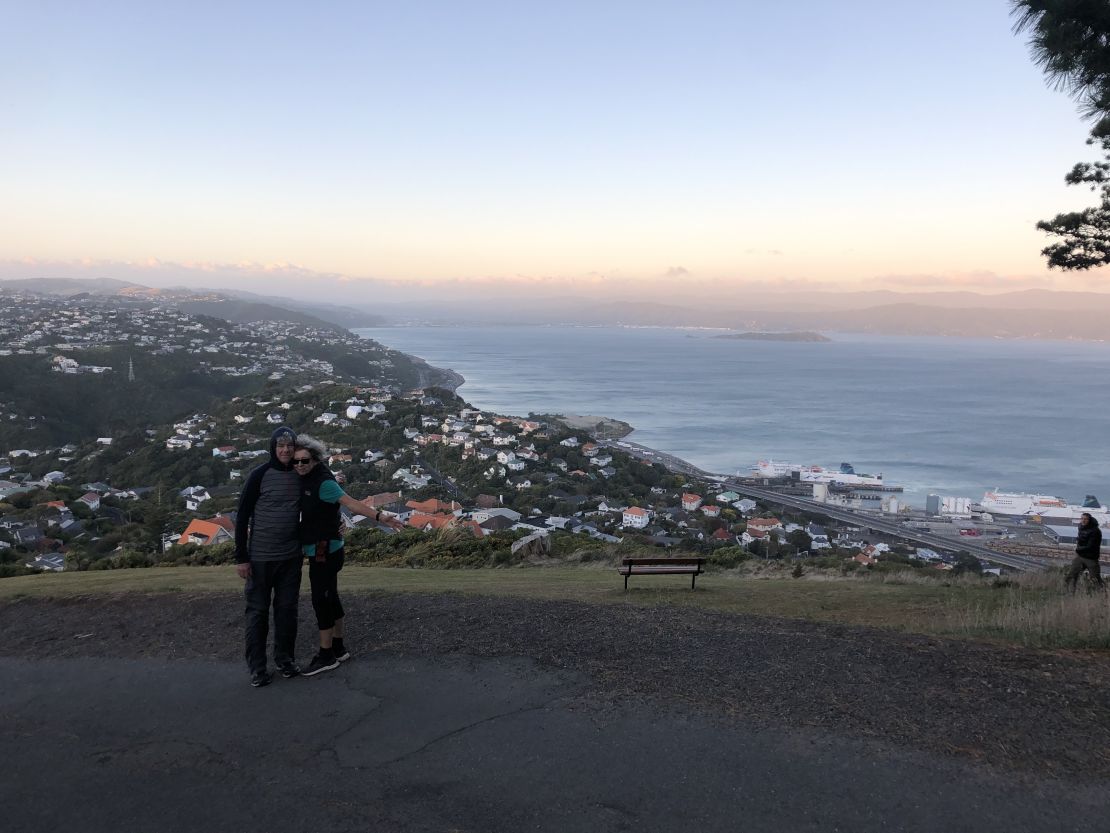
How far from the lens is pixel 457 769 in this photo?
133 inches

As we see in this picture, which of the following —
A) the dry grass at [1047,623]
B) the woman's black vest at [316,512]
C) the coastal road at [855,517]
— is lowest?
the coastal road at [855,517]

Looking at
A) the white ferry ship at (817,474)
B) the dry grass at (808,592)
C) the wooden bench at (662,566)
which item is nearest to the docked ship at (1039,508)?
the white ferry ship at (817,474)

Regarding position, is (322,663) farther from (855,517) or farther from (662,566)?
(855,517)

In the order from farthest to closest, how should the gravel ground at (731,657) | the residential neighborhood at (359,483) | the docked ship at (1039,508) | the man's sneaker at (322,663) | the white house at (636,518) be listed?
the docked ship at (1039,508) < the white house at (636,518) < the residential neighborhood at (359,483) < the man's sneaker at (322,663) < the gravel ground at (731,657)

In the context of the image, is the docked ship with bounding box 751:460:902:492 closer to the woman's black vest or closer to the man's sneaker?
the man's sneaker

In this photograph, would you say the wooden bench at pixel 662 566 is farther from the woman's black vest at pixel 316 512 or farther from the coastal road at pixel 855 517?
the coastal road at pixel 855 517

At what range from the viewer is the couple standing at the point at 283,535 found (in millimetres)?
4402

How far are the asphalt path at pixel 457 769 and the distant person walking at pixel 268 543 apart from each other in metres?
0.33

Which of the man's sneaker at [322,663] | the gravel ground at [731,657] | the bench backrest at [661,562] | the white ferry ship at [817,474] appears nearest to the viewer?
the gravel ground at [731,657]

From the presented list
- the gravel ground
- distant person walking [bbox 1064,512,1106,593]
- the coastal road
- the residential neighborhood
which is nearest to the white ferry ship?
the coastal road

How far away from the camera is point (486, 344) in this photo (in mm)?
192375

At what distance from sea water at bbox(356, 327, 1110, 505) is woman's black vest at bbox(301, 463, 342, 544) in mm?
40466

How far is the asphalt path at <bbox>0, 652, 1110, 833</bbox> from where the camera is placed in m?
2.96

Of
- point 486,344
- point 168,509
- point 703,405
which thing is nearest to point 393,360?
point 703,405
